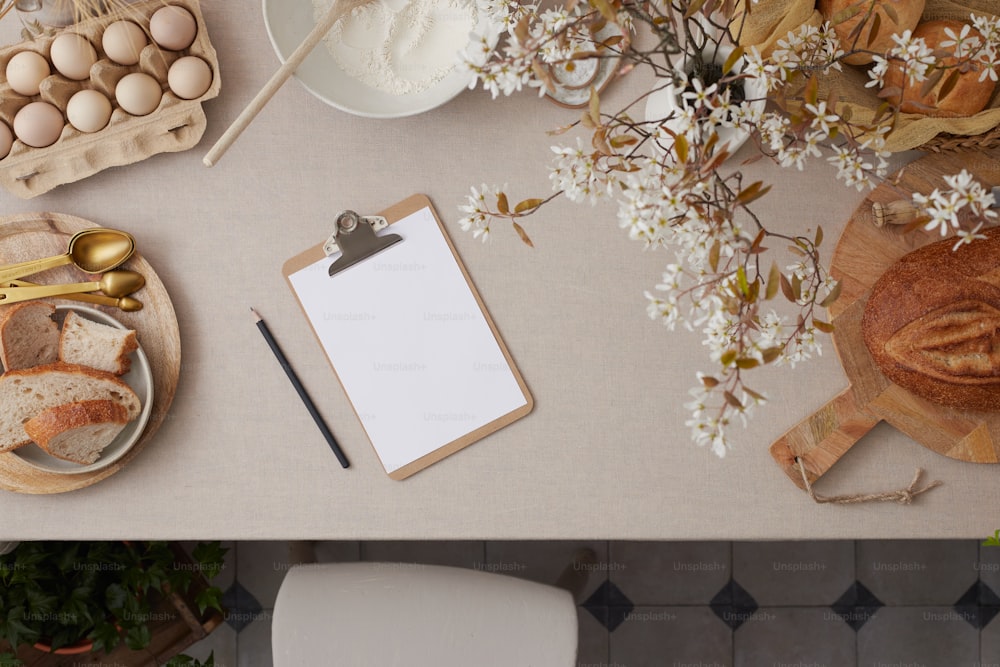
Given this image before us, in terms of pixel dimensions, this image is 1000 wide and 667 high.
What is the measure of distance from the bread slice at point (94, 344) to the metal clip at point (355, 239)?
0.26 m

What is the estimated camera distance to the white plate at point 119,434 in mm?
908

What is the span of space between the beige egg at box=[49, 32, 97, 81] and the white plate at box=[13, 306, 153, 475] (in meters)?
0.29

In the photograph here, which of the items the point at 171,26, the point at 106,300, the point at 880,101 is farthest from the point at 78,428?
the point at 880,101

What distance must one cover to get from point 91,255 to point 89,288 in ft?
0.14

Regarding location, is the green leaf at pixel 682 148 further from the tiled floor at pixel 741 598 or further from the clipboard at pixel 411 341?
the tiled floor at pixel 741 598

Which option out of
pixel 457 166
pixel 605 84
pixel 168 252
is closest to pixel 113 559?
pixel 168 252

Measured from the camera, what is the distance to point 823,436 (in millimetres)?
933

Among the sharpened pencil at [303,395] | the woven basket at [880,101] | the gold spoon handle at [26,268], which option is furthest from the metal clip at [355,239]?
the woven basket at [880,101]

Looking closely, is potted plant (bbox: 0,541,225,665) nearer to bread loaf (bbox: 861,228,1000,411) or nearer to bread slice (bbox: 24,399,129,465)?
bread slice (bbox: 24,399,129,465)

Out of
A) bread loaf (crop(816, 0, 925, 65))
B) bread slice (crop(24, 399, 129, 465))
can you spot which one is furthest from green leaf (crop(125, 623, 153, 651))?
bread loaf (crop(816, 0, 925, 65))

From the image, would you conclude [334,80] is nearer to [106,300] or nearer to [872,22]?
[106,300]

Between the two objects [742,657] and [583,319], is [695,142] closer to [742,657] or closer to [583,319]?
[583,319]

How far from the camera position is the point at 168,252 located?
0.97 m

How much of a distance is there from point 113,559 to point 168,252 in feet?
2.22
